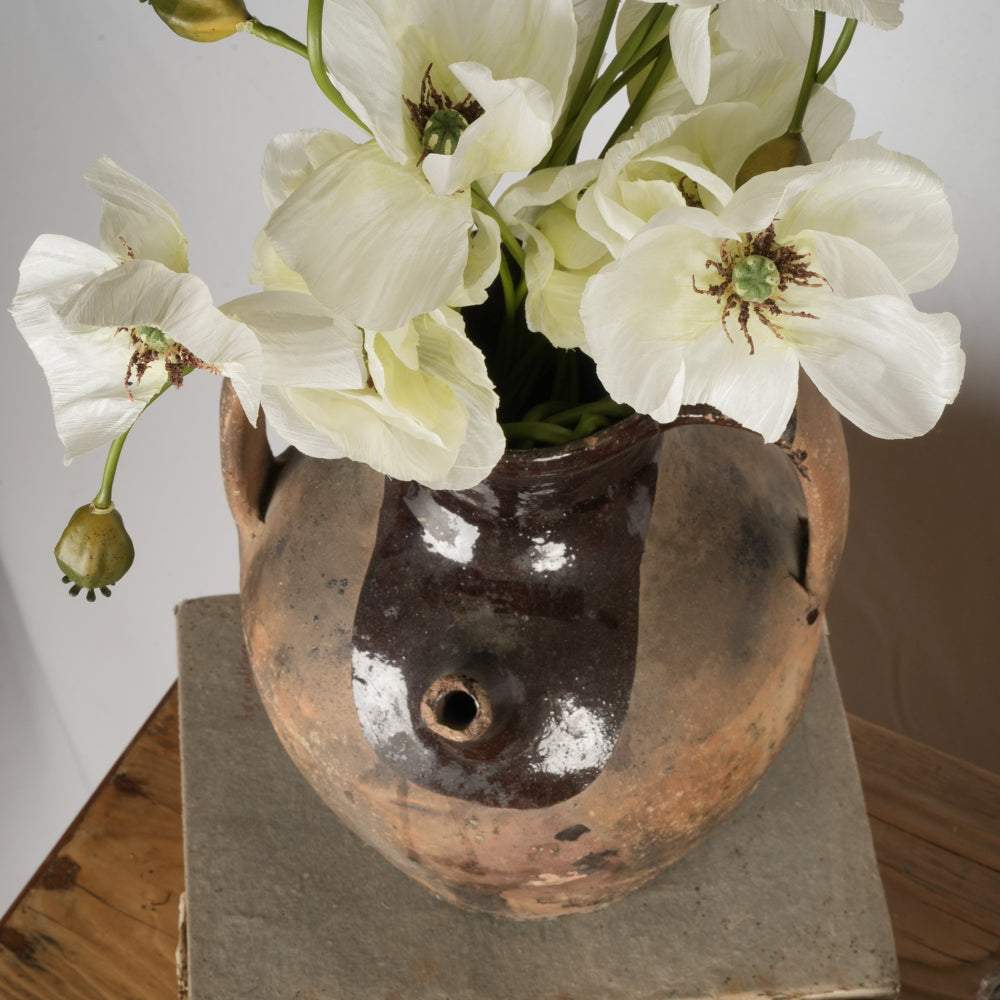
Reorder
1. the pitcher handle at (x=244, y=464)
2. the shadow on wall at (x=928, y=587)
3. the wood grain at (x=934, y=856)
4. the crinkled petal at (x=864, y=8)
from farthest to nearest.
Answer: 1. the shadow on wall at (x=928, y=587)
2. the wood grain at (x=934, y=856)
3. the pitcher handle at (x=244, y=464)
4. the crinkled petal at (x=864, y=8)

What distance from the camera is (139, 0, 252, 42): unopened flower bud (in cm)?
32

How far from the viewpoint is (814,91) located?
35 cm

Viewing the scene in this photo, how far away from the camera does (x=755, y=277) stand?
0.33 meters

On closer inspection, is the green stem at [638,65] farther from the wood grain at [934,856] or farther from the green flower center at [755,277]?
the wood grain at [934,856]

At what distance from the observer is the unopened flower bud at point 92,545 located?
38 cm

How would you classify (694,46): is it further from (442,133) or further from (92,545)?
(92,545)

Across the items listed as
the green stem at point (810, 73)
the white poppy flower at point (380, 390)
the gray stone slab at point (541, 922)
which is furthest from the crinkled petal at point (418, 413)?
the gray stone slab at point (541, 922)

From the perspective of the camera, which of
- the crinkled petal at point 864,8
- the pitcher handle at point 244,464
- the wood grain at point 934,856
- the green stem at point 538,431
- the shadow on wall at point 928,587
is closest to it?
the crinkled petal at point 864,8


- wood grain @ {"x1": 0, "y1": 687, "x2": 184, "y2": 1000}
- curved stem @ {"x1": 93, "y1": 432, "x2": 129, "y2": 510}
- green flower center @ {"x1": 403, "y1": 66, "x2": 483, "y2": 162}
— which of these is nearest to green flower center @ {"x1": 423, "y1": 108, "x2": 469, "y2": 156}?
green flower center @ {"x1": 403, "y1": 66, "x2": 483, "y2": 162}

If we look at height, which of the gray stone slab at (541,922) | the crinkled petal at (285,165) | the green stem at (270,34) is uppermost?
the green stem at (270,34)

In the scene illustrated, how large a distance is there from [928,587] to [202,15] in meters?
0.87

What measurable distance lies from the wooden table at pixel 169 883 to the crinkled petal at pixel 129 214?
529 mm

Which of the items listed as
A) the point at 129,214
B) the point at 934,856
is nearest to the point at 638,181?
the point at 129,214

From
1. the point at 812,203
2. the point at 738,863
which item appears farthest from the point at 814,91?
the point at 738,863
